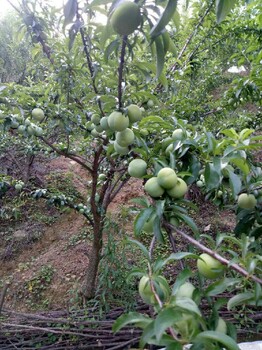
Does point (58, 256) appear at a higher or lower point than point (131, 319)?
lower

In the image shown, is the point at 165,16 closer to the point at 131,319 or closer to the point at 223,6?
the point at 223,6

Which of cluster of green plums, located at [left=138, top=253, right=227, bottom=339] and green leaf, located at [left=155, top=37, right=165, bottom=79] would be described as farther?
green leaf, located at [left=155, top=37, right=165, bottom=79]

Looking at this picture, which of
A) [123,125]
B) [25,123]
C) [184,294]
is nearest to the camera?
[184,294]

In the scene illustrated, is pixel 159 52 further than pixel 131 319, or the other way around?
pixel 159 52

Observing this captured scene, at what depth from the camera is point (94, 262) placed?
210 centimetres

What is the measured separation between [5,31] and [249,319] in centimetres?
556

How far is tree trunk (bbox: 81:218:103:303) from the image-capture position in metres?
2.01

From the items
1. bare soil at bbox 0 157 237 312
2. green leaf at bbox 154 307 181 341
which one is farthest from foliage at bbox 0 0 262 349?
bare soil at bbox 0 157 237 312

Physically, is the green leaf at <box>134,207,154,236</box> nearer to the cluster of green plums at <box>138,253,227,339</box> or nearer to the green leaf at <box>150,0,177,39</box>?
the cluster of green plums at <box>138,253,227,339</box>

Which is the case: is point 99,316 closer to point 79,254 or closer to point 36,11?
point 79,254

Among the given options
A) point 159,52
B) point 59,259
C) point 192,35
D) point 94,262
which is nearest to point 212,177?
point 159,52

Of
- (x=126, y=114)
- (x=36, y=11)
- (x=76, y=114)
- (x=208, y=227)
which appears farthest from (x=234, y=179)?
(x=208, y=227)

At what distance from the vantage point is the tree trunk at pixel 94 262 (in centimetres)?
201

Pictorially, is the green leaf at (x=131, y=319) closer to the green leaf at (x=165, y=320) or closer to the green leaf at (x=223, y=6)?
the green leaf at (x=165, y=320)
